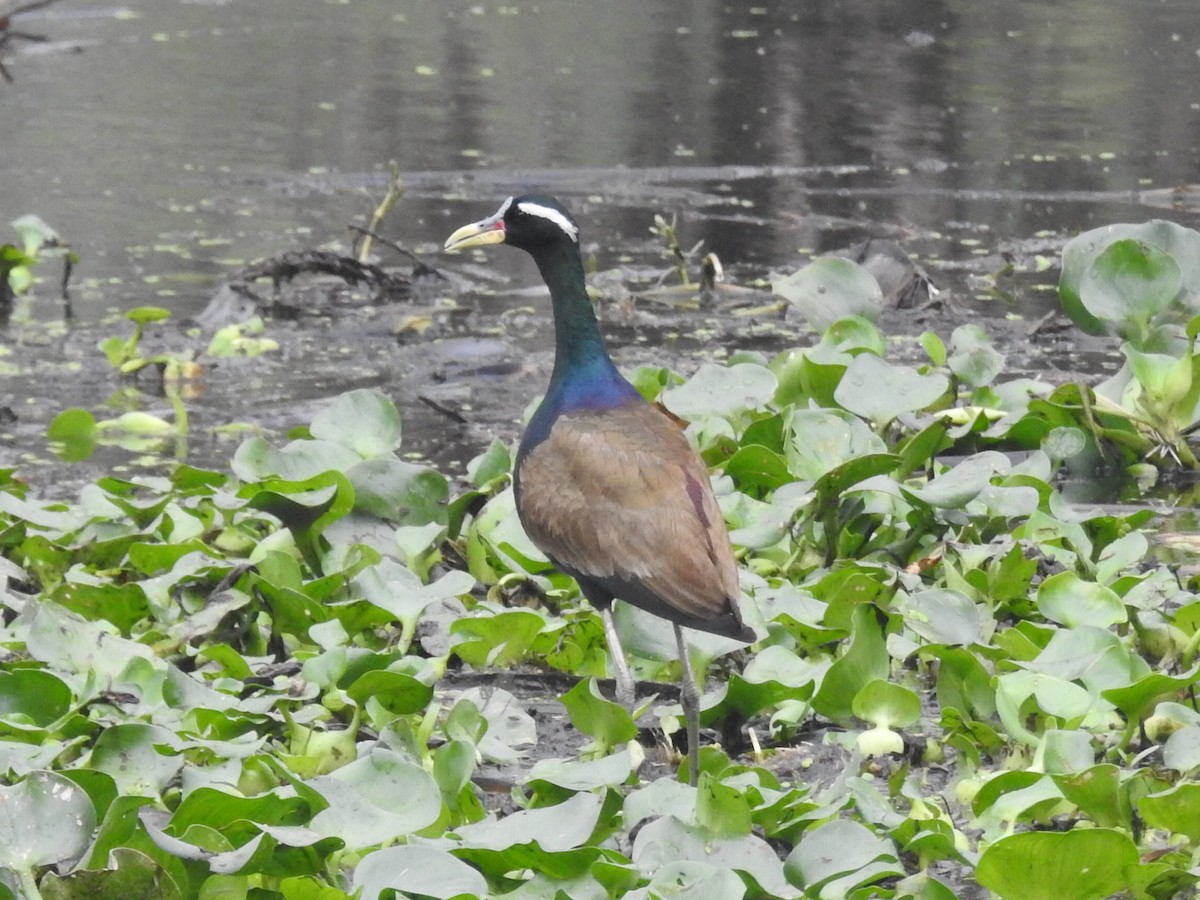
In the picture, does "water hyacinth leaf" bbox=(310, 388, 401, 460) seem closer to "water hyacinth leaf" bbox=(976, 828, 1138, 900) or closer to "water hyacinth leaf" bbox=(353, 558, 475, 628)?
"water hyacinth leaf" bbox=(353, 558, 475, 628)

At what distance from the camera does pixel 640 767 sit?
3.71 metres

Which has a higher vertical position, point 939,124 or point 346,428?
point 346,428

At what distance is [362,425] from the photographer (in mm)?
4867

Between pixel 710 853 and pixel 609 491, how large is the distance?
3.18ft

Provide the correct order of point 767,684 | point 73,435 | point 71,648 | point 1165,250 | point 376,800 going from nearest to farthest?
point 376,800 < point 767,684 < point 71,648 < point 1165,250 < point 73,435

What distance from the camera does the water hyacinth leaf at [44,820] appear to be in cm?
275

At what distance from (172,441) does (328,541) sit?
172cm

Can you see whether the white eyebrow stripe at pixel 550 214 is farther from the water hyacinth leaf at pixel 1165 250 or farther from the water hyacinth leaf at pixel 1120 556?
the water hyacinth leaf at pixel 1165 250

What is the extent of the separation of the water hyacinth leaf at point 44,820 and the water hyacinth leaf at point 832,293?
11.2ft

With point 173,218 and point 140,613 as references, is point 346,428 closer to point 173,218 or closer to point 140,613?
point 140,613

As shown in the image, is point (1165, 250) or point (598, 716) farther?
point (1165, 250)

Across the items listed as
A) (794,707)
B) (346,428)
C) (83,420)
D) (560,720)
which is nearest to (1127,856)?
(794,707)

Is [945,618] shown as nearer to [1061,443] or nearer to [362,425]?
[1061,443]

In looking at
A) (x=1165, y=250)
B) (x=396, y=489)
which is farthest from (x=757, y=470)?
(x=1165, y=250)
